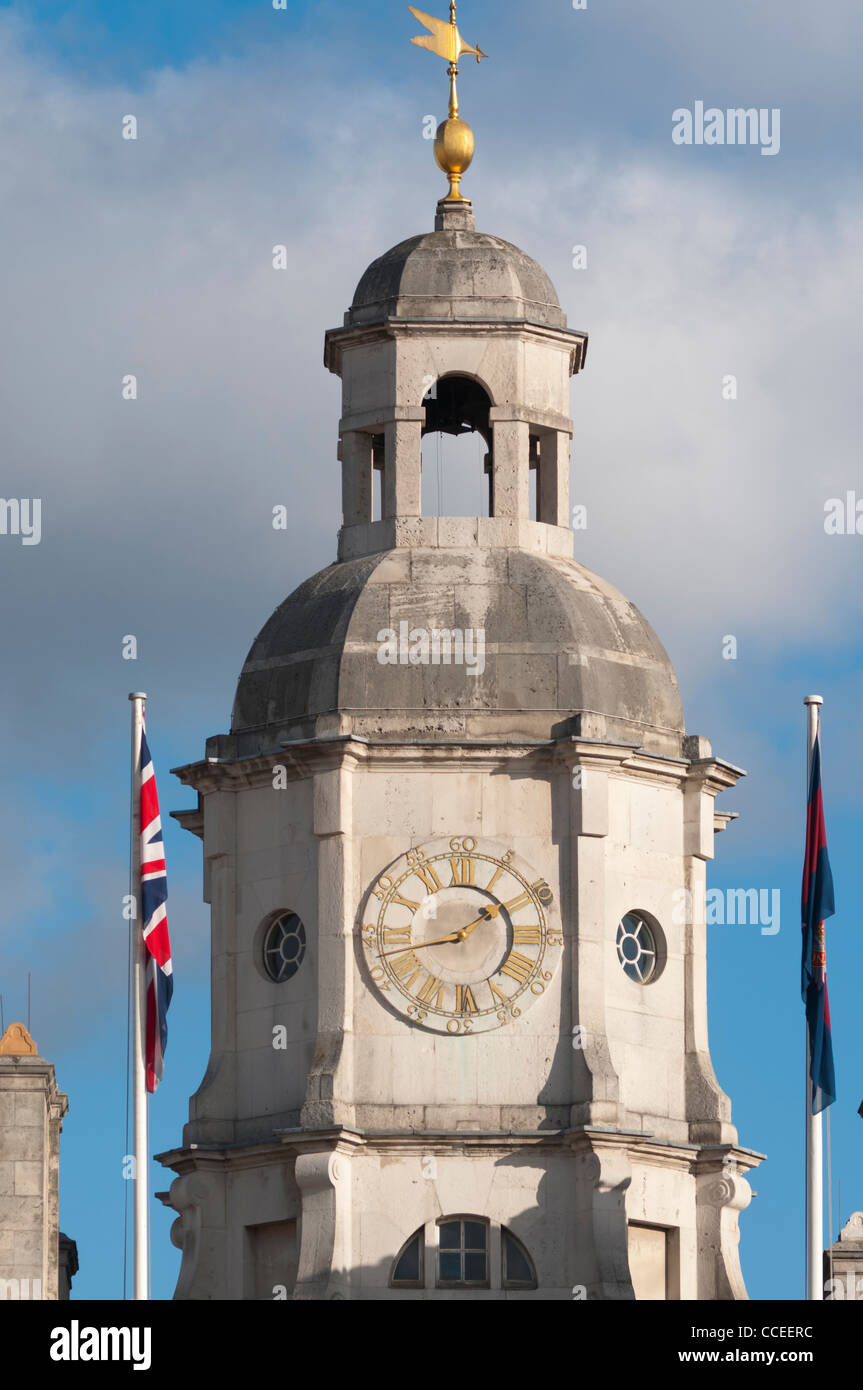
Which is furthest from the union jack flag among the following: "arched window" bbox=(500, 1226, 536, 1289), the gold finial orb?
the gold finial orb

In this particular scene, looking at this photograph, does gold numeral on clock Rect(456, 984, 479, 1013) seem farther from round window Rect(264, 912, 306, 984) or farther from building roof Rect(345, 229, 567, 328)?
building roof Rect(345, 229, 567, 328)

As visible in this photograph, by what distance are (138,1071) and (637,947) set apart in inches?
389

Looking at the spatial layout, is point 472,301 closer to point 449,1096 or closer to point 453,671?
point 453,671

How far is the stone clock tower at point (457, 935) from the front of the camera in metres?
78.5

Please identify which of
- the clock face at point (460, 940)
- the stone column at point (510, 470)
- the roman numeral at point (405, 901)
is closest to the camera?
the clock face at point (460, 940)

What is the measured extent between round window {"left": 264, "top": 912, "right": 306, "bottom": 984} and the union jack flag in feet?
14.6

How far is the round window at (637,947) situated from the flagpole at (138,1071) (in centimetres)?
876

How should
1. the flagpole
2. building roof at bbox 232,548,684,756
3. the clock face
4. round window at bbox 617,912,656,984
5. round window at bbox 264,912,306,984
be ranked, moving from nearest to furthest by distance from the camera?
the flagpole < the clock face < round window at bbox 264,912,306,984 < building roof at bbox 232,548,684,756 < round window at bbox 617,912,656,984

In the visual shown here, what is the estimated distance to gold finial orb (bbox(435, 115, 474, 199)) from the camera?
284ft

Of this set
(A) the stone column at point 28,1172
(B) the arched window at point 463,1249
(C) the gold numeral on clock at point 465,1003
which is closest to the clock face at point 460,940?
(C) the gold numeral on clock at point 465,1003

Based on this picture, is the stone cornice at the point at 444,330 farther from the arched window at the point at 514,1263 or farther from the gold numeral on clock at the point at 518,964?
the arched window at the point at 514,1263

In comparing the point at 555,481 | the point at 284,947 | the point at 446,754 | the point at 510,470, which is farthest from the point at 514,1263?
the point at 555,481

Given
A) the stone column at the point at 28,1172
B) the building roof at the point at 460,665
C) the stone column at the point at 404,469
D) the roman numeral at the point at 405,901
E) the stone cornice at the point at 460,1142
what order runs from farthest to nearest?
the stone column at the point at 28,1172
the stone column at the point at 404,469
the building roof at the point at 460,665
the roman numeral at the point at 405,901
the stone cornice at the point at 460,1142
